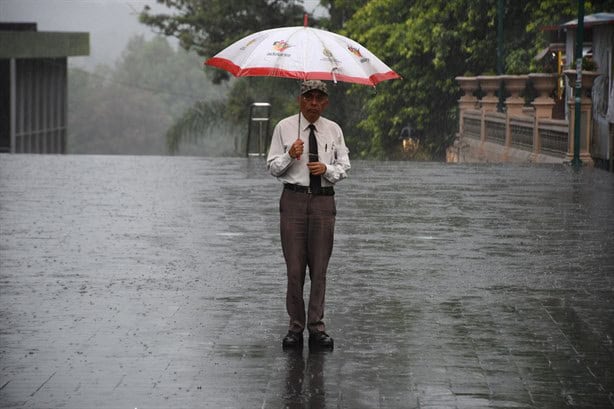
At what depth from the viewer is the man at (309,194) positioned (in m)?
8.82

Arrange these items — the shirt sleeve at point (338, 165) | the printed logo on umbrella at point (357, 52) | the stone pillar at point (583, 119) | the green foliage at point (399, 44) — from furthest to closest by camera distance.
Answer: the green foliage at point (399, 44)
the stone pillar at point (583, 119)
the printed logo on umbrella at point (357, 52)
the shirt sleeve at point (338, 165)

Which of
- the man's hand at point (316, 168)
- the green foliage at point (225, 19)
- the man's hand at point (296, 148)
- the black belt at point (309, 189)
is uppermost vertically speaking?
the green foliage at point (225, 19)

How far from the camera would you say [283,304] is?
35.4ft

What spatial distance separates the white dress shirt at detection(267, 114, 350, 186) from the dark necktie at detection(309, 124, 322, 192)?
0.8 inches

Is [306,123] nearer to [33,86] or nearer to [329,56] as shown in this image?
[329,56]

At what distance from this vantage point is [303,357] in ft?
28.6

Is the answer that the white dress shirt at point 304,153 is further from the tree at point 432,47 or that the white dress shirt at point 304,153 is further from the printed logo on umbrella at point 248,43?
the tree at point 432,47

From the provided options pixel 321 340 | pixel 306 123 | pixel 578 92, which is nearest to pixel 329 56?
pixel 306 123

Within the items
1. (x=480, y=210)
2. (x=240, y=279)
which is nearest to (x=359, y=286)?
(x=240, y=279)

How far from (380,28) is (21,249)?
38.6 meters

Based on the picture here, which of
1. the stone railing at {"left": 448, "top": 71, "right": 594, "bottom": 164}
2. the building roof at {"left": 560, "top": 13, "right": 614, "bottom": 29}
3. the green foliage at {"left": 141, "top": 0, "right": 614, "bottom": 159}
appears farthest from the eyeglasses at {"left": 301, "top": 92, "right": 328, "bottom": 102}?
the green foliage at {"left": 141, "top": 0, "right": 614, "bottom": 159}

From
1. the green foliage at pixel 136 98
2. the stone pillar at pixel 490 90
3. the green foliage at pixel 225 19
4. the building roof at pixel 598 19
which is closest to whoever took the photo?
the building roof at pixel 598 19

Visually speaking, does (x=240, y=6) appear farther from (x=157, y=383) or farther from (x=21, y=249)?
(x=157, y=383)

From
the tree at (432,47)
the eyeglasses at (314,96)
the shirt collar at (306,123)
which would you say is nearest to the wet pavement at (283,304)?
the shirt collar at (306,123)
